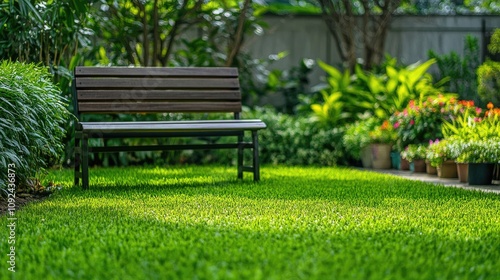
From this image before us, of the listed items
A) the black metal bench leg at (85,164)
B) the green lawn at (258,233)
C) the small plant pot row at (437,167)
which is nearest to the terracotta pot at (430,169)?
the small plant pot row at (437,167)

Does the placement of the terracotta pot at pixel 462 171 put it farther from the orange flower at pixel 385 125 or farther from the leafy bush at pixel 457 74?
the leafy bush at pixel 457 74

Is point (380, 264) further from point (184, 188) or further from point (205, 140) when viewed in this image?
point (205, 140)

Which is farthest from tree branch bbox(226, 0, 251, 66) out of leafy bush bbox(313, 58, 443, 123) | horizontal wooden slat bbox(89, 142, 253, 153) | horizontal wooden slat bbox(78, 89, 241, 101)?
horizontal wooden slat bbox(89, 142, 253, 153)

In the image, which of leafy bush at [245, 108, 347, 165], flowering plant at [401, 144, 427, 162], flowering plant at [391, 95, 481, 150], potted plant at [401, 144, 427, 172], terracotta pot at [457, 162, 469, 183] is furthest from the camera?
leafy bush at [245, 108, 347, 165]

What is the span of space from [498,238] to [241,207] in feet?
5.69

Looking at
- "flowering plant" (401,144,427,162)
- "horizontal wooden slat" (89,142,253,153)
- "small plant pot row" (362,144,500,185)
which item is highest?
"horizontal wooden slat" (89,142,253,153)

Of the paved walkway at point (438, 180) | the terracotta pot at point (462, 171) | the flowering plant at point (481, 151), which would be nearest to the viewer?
the paved walkway at point (438, 180)

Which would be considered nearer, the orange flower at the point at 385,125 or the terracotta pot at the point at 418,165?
the terracotta pot at the point at 418,165

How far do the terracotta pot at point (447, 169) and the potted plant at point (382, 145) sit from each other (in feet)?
4.53

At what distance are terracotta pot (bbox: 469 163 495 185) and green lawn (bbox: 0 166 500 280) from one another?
2.52 ft

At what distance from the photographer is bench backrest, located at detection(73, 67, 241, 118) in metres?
7.37

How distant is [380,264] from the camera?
3586 mm

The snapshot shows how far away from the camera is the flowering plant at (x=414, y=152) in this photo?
8.70 meters

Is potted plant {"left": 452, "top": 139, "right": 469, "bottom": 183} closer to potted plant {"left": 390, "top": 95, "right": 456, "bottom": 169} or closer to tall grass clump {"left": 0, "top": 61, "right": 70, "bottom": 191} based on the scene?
potted plant {"left": 390, "top": 95, "right": 456, "bottom": 169}
